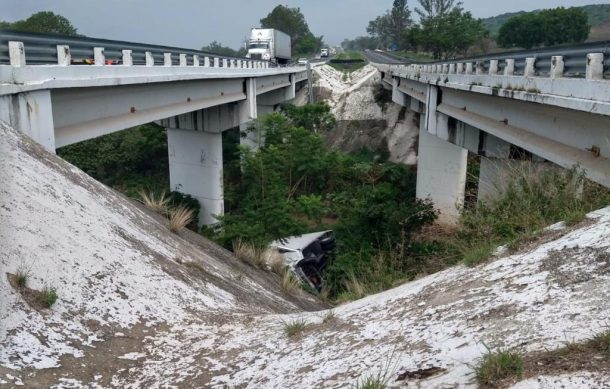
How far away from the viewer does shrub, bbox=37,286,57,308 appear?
4285 mm

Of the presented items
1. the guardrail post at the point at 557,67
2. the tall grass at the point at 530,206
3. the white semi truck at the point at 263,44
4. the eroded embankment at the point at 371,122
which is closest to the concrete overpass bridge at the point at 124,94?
the tall grass at the point at 530,206

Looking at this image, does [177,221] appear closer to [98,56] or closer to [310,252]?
[98,56]

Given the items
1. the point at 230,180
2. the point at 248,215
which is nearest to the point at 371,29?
the point at 230,180

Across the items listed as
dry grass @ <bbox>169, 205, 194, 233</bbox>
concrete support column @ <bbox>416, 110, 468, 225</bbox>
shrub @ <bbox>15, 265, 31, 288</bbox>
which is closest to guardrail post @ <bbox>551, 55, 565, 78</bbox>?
dry grass @ <bbox>169, 205, 194, 233</bbox>

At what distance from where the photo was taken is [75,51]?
10.4m

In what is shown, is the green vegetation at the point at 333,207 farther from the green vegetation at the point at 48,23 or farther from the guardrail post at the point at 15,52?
the green vegetation at the point at 48,23

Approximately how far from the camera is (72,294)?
4.61 metres

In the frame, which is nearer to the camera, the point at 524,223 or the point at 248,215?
the point at 524,223

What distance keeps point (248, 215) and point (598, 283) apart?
45.4ft

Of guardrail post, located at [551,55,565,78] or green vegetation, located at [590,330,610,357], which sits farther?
guardrail post, located at [551,55,565,78]

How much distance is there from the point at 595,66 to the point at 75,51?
29.2ft

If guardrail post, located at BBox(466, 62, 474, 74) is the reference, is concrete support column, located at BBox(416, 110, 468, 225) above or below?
below

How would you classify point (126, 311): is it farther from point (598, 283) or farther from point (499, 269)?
point (598, 283)

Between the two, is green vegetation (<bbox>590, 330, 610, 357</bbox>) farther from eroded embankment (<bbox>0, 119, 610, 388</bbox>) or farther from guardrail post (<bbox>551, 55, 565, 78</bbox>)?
guardrail post (<bbox>551, 55, 565, 78</bbox>)
